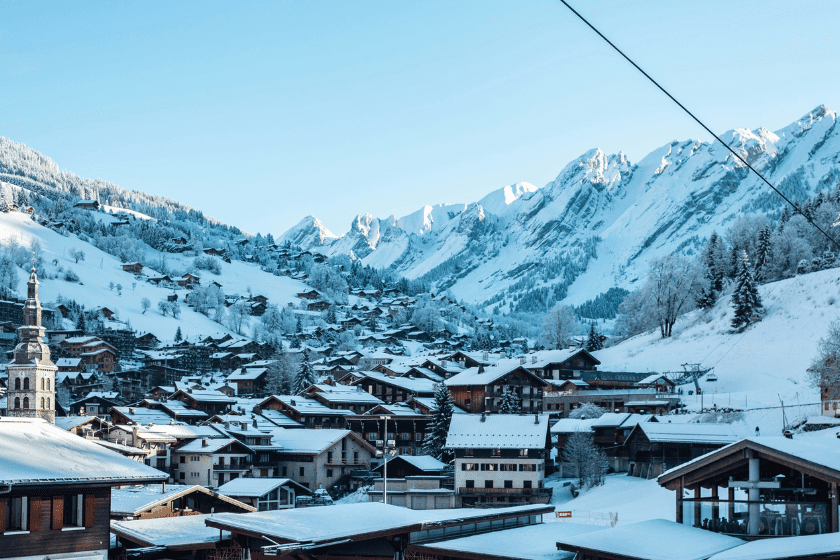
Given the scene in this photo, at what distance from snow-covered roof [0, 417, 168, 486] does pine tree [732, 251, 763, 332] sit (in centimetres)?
6876

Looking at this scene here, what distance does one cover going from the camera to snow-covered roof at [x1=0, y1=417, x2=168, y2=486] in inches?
597

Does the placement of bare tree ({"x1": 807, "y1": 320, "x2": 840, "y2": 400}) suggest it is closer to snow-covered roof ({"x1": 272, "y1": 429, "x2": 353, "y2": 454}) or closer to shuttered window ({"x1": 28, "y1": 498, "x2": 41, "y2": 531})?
snow-covered roof ({"x1": 272, "y1": 429, "x2": 353, "y2": 454})

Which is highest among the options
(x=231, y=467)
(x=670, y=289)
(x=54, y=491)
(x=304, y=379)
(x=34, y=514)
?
(x=670, y=289)

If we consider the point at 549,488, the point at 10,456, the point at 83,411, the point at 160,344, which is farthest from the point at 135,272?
the point at 10,456

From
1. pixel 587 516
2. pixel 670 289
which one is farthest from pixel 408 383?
pixel 587 516

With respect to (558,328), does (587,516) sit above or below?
below

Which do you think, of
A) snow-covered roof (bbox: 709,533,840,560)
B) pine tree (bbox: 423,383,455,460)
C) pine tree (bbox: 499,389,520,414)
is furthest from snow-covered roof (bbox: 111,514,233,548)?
pine tree (bbox: 499,389,520,414)

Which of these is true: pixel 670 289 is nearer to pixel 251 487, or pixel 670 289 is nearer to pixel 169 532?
pixel 251 487

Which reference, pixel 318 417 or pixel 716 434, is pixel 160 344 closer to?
pixel 318 417

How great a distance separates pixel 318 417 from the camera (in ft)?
251

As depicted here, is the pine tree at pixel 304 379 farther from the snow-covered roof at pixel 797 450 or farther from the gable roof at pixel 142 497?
the snow-covered roof at pixel 797 450

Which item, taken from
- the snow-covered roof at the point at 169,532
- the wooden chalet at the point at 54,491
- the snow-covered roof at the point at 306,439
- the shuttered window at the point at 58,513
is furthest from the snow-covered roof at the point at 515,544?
the snow-covered roof at the point at 306,439

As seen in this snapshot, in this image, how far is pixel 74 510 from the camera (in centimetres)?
1628

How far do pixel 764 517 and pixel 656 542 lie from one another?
2166mm
